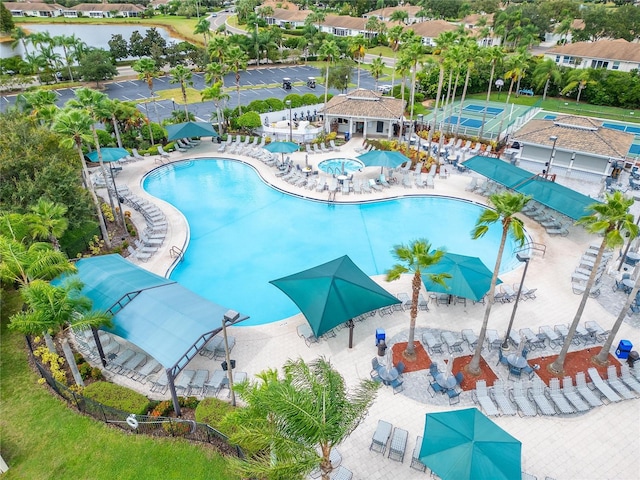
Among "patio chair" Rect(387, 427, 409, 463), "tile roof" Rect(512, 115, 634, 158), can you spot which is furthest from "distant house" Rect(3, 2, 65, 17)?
"patio chair" Rect(387, 427, 409, 463)

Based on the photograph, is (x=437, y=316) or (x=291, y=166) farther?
(x=291, y=166)

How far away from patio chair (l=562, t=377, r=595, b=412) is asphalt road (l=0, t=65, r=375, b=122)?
141 ft

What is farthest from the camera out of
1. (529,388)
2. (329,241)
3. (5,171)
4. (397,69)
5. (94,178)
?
(397,69)

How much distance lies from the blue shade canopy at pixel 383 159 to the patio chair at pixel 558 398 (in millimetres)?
20122

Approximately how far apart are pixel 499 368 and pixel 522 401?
2074 millimetres

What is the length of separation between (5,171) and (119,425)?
16.0 m

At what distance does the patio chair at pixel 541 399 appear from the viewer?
1598 cm

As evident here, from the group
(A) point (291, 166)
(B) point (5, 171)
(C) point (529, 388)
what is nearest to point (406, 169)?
(A) point (291, 166)

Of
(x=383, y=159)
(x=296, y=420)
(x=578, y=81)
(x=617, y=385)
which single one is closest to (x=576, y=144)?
(x=383, y=159)

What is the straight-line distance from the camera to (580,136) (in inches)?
1367

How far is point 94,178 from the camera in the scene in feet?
113

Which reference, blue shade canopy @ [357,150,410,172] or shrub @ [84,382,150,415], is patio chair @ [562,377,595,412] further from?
blue shade canopy @ [357,150,410,172]

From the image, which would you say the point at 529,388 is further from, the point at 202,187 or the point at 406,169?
the point at 202,187

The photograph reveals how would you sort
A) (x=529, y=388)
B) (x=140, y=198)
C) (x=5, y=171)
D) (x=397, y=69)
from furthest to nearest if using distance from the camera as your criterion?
(x=397, y=69) < (x=140, y=198) < (x=5, y=171) < (x=529, y=388)
